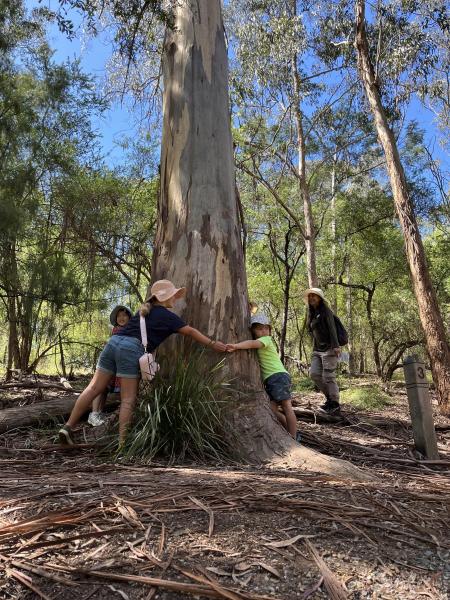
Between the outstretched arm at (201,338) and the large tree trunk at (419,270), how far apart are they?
6.09m

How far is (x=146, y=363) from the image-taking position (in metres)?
4.00

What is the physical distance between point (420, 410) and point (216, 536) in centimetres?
350

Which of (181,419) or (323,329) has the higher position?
(323,329)

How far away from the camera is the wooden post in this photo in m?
4.80

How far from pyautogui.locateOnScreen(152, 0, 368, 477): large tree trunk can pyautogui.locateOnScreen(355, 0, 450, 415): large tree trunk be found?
566 cm

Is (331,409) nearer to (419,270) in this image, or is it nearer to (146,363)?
(146,363)

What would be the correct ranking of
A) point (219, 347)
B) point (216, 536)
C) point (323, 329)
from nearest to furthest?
point (216, 536) → point (219, 347) → point (323, 329)

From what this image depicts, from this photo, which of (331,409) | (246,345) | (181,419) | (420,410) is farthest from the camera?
(331,409)

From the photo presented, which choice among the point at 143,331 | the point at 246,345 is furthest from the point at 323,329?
the point at 143,331

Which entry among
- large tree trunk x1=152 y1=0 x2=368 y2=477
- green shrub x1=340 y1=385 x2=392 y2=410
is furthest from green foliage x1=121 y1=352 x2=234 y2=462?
green shrub x1=340 y1=385 x2=392 y2=410

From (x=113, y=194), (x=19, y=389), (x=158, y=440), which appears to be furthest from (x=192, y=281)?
(x=113, y=194)

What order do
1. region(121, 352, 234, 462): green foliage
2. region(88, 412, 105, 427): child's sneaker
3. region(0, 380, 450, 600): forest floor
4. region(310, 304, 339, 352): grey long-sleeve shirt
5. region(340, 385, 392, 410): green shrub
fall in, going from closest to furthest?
region(0, 380, 450, 600): forest floor < region(121, 352, 234, 462): green foliage < region(88, 412, 105, 427): child's sneaker < region(310, 304, 339, 352): grey long-sleeve shirt < region(340, 385, 392, 410): green shrub

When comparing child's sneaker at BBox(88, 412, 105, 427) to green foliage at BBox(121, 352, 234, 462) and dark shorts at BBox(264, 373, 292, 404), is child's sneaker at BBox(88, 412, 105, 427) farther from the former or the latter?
dark shorts at BBox(264, 373, 292, 404)

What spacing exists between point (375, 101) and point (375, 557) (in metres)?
10.8
